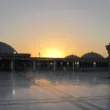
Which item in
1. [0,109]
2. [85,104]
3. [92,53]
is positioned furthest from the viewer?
[92,53]

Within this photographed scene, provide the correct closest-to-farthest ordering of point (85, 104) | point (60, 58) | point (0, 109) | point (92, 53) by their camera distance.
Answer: point (0, 109) < point (85, 104) < point (60, 58) < point (92, 53)

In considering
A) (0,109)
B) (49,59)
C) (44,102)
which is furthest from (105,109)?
(49,59)

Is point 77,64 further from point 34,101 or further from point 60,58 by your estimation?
point 34,101

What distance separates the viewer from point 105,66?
308 ft

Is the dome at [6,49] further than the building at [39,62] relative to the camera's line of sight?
Yes

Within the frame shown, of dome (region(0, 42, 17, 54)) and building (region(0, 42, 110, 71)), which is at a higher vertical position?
dome (region(0, 42, 17, 54))

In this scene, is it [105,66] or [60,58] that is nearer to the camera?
[60,58]

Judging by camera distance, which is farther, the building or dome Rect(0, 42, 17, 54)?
dome Rect(0, 42, 17, 54)

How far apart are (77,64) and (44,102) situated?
7420 centimetres

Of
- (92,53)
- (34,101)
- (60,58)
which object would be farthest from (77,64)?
(34,101)

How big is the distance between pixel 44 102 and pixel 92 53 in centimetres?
9224

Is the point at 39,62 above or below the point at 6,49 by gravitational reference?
below

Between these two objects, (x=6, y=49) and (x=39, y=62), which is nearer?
(x=39, y=62)

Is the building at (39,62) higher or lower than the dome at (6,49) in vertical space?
lower
